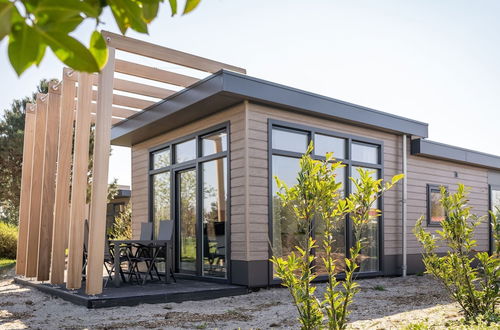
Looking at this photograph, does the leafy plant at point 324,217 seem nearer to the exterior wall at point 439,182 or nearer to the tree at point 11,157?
the exterior wall at point 439,182

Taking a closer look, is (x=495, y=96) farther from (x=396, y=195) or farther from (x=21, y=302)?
(x=21, y=302)

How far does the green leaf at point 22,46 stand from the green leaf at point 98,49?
0.07 meters

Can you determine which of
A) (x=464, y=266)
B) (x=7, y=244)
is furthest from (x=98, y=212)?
(x=7, y=244)

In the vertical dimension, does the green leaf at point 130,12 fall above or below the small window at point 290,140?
below

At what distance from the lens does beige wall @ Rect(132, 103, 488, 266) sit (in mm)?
6605

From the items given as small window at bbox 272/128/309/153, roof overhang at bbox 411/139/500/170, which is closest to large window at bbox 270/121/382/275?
small window at bbox 272/128/309/153

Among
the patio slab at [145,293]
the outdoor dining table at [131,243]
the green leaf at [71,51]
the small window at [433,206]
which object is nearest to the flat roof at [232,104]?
the small window at [433,206]

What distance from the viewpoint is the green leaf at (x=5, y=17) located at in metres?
0.50

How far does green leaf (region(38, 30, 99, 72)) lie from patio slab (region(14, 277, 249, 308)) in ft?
16.5

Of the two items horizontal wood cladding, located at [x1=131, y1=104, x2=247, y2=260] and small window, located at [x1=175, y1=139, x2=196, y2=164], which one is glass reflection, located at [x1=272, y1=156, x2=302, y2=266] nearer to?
horizontal wood cladding, located at [x1=131, y1=104, x2=247, y2=260]

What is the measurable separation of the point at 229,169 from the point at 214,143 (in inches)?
26.1

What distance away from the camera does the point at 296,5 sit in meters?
6.10

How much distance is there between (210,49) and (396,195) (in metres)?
4.14

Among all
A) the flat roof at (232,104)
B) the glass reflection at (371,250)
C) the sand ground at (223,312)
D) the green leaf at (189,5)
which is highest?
the flat roof at (232,104)
